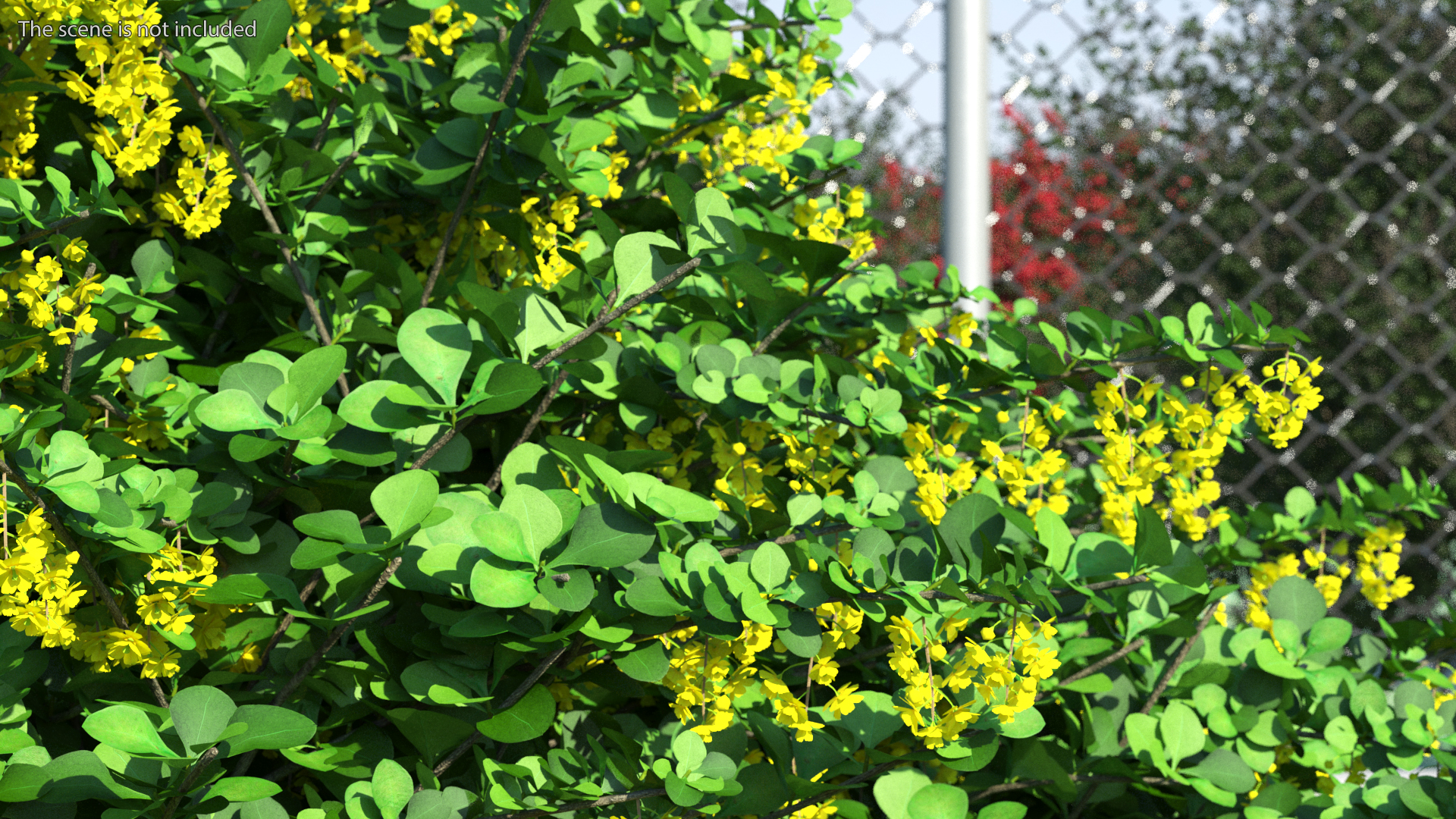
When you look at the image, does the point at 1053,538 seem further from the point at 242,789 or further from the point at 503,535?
the point at 242,789

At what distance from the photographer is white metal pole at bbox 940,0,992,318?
4.28 ft

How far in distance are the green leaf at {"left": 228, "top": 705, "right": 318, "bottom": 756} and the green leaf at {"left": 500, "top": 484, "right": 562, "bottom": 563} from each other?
0.11 m

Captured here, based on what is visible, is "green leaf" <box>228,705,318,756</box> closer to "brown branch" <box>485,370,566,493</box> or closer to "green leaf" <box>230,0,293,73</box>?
"brown branch" <box>485,370,566,493</box>

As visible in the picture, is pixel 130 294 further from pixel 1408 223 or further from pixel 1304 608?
pixel 1408 223

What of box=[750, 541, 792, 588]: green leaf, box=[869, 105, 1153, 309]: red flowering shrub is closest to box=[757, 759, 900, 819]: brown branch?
box=[750, 541, 792, 588]: green leaf

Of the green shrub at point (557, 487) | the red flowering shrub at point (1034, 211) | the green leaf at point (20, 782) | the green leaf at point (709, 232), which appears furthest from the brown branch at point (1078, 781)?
the red flowering shrub at point (1034, 211)

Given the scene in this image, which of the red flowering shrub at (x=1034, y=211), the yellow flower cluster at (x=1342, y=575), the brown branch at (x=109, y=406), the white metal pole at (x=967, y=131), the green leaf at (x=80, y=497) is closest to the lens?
the green leaf at (x=80, y=497)

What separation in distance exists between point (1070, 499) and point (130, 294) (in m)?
0.65

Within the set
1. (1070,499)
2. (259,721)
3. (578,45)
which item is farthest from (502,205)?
(1070,499)

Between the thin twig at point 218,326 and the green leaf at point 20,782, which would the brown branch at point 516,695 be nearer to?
the green leaf at point 20,782

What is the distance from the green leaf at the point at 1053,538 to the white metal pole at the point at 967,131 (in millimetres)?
833

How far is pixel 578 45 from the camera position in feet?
1.68

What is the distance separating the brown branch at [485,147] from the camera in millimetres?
500

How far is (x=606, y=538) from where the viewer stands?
41 centimetres
